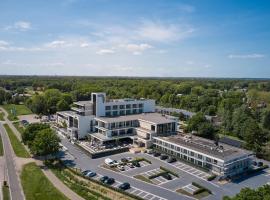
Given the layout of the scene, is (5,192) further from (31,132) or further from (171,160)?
(171,160)

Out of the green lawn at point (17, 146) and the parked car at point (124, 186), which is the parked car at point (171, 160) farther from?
the green lawn at point (17, 146)

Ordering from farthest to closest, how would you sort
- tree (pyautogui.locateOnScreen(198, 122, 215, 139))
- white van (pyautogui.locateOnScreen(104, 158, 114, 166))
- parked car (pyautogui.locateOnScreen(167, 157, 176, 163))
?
1. tree (pyautogui.locateOnScreen(198, 122, 215, 139))
2. parked car (pyautogui.locateOnScreen(167, 157, 176, 163))
3. white van (pyautogui.locateOnScreen(104, 158, 114, 166))

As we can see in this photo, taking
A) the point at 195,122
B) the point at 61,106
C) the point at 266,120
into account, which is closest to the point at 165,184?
the point at 195,122

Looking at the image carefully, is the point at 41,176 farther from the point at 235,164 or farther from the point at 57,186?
the point at 235,164

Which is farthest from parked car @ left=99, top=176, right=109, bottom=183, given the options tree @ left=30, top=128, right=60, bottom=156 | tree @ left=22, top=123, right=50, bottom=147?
tree @ left=22, top=123, right=50, bottom=147

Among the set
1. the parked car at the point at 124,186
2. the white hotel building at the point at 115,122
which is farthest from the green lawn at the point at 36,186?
the white hotel building at the point at 115,122

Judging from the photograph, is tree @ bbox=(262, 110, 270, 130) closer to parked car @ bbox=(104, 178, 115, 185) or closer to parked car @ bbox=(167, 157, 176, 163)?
parked car @ bbox=(167, 157, 176, 163)
